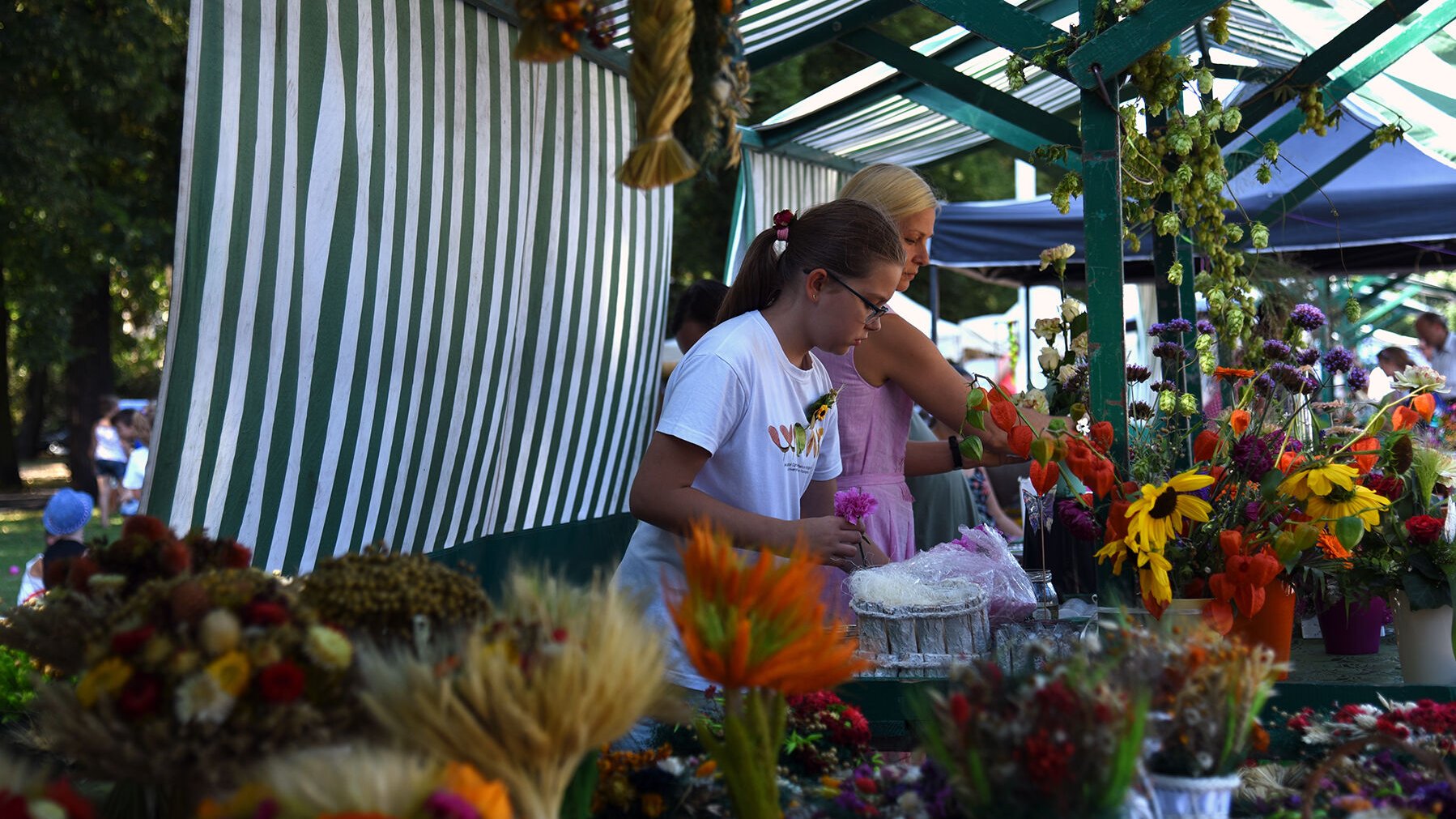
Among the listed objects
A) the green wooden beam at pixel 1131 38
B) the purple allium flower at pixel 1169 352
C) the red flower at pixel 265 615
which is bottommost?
the red flower at pixel 265 615

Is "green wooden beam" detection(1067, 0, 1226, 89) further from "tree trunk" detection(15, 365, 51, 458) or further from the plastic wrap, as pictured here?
"tree trunk" detection(15, 365, 51, 458)

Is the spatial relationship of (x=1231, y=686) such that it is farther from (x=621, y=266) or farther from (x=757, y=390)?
(x=621, y=266)

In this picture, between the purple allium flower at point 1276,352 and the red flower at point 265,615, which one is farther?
the purple allium flower at point 1276,352

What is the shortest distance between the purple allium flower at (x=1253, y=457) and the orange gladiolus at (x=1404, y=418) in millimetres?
316

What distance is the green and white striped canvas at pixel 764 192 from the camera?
6.61 m

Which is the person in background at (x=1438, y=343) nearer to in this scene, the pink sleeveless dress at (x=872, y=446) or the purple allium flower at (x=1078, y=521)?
the pink sleeveless dress at (x=872, y=446)

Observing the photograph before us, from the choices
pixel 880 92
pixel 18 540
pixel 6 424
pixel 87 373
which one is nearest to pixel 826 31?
pixel 880 92

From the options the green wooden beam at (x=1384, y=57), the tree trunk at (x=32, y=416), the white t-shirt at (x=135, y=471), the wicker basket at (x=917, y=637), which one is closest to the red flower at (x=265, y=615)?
the wicker basket at (x=917, y=637)

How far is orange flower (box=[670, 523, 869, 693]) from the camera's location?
3.89ft

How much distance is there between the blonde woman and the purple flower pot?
0.73m

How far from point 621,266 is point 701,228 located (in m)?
11.1

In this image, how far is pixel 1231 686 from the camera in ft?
4.17

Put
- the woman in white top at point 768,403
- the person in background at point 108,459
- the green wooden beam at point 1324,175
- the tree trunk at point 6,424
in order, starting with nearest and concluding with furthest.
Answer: the woman in white top at point 768,403 → the green wooden beam at point 1324,175 → the person in background at point 108,459 → the tree trunk at point 6,424

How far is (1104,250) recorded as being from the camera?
8.61ft
